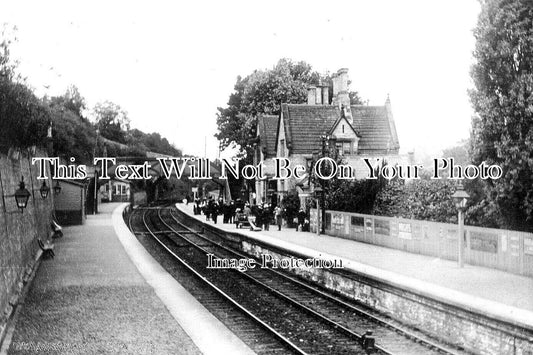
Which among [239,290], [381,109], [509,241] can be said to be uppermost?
[381,109]

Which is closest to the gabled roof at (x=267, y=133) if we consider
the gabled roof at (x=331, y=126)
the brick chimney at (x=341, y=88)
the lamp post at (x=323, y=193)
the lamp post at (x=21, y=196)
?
the gabled roof at (x=331, y=126)

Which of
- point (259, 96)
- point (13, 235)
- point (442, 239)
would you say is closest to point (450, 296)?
point (442, 239)

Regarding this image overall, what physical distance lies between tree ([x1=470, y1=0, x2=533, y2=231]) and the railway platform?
8061mm

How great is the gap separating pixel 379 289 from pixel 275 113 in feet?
114

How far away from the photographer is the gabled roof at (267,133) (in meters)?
44.0

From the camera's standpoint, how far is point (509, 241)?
15945mm

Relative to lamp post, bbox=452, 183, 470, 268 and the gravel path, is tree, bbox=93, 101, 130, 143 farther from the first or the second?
lamp post, bbox=452, 183, 470, 268

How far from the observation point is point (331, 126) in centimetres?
3769

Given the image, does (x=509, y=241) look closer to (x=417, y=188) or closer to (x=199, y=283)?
(x=417, y=188)

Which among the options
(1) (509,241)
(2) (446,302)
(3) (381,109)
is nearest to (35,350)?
(2) (446,302)

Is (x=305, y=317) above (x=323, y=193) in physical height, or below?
below

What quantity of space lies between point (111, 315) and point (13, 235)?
10.4ft

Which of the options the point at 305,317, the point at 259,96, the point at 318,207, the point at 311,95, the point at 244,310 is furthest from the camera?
the point at 259,96

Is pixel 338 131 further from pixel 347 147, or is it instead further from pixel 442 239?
pixel 442 239
